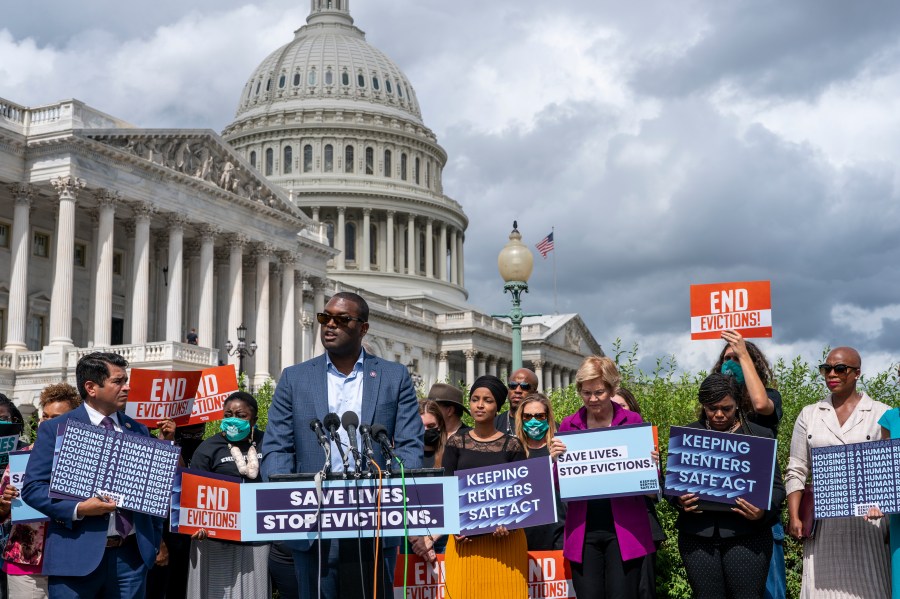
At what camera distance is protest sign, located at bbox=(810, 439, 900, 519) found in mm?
8008

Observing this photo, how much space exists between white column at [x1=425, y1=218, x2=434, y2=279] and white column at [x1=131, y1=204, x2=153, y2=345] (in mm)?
59805

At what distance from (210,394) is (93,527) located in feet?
18.5

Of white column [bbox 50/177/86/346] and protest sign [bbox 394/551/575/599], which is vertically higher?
white column [bbox 50/177/86/346]

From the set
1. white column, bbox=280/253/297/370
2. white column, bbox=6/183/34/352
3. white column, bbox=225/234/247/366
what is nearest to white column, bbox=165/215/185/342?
white column, bbox=225/234/247/366

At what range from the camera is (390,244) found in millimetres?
105562

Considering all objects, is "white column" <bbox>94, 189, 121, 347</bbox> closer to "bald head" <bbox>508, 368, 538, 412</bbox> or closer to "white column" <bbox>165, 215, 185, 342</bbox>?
"white column" <bbox>165, 215, 185, 342</bbox>

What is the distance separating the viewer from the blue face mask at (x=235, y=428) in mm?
10133

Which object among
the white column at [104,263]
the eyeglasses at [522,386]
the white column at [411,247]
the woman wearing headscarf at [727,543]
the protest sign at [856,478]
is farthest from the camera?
the white column at [411,247]

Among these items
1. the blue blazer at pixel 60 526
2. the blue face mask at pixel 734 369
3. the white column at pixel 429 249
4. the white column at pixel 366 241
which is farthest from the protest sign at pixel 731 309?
the white column at pixel 429 249

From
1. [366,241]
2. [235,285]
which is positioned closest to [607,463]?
[235,285]

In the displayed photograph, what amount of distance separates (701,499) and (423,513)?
2581 mm

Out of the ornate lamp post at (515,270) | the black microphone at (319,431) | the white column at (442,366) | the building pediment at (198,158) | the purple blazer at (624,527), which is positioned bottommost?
the purple blazer at (624,527)

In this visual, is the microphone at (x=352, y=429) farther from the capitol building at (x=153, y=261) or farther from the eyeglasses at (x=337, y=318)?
the capitol building at (x=153, y=261)

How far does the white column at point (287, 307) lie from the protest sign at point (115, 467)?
166 feet
